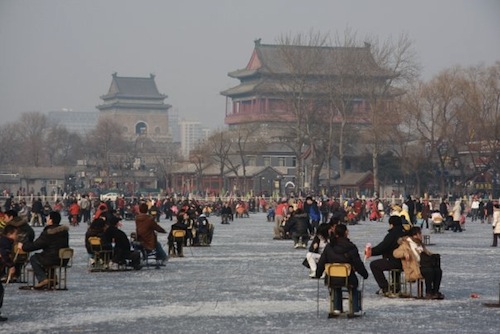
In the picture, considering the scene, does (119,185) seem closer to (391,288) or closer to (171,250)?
(171,250)

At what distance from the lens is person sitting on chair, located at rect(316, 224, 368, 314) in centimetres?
1555

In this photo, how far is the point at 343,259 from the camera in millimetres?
15867

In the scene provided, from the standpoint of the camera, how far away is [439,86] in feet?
269

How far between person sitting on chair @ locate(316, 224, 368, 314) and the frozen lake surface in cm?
26

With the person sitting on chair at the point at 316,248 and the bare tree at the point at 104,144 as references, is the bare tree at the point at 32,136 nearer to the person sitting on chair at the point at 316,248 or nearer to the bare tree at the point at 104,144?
the bare tree at the point at 104,144

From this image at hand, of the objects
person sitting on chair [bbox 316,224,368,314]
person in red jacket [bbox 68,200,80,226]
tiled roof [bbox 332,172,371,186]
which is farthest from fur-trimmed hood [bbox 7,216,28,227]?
tiled roof [bbox 332,172,371,186]

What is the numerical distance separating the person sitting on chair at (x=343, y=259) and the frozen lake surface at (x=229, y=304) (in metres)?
0.26

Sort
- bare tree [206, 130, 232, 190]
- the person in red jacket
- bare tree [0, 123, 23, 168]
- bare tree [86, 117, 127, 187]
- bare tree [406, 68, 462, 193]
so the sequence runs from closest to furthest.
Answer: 1. the person in red jacket
2. bare tree [406, 68, 462, 193]
3. bare tree [206, 130, 232, 190]
4. bare tree [86, 117, 127, 187]
5. bare tree [0, 123, 23, 168]

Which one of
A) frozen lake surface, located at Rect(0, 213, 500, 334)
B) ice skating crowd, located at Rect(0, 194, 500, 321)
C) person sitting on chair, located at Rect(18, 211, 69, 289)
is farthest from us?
person sitting on chair, located at Rect(18, 211, 69, 289)

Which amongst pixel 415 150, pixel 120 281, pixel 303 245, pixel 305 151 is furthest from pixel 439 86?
pixel 120 281

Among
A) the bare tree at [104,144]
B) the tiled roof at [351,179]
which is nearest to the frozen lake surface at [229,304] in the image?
the tiled roof at [351,179]

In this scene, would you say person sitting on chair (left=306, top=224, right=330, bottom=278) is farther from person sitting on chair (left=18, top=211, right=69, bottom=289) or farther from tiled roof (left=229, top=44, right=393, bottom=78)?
tiled roof (left=229, top=44, right=393, bottom=78)

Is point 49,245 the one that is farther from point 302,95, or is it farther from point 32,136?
point 32,136

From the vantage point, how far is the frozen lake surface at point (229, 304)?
14.5 metres
